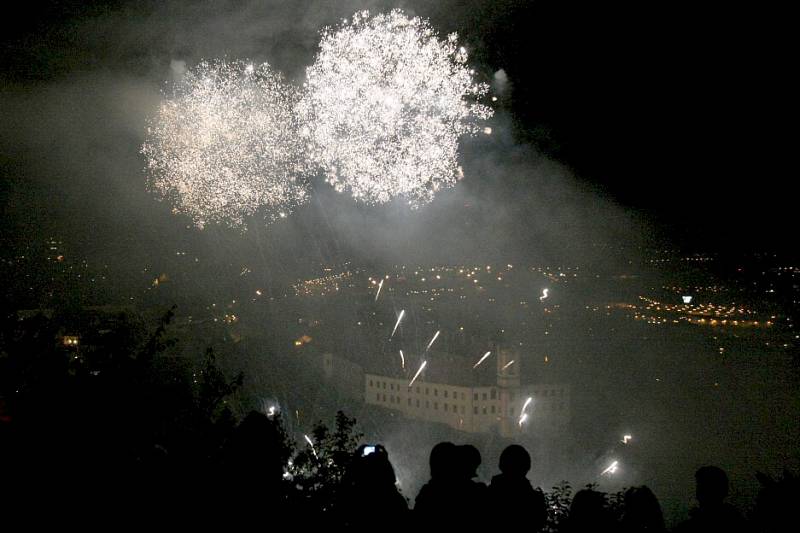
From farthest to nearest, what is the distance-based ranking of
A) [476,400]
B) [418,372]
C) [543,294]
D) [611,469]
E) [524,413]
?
[543,294] → [418,372] → [611,469] → [524,413] → [476,400]

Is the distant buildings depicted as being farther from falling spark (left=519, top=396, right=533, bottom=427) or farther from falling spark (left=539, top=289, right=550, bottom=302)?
falling spark (left=539, top=289, right=550, bottom=302)

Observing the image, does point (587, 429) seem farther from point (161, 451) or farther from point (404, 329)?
point (161, 451)

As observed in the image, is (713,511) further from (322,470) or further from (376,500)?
(322,470)

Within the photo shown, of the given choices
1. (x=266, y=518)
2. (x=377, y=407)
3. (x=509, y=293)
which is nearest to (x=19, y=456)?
(x=266, y=518)

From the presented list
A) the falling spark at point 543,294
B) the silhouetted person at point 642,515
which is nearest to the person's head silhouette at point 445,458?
the silhouetted person at point 642,515

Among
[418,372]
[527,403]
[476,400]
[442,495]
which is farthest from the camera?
[418,372]

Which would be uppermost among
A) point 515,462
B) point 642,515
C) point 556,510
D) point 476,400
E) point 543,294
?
point 543,294

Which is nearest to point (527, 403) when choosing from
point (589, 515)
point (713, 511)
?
point (713, 511)
